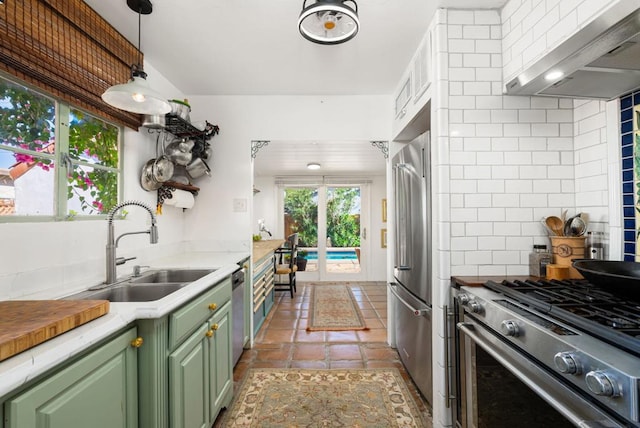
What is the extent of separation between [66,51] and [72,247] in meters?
0.97

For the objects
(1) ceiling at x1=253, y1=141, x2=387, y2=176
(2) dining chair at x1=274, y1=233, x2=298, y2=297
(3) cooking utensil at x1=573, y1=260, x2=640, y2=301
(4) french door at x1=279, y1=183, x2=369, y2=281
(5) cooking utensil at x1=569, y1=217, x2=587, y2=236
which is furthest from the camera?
(4) french door at x1=279, y1=183, x2=369, y2=281

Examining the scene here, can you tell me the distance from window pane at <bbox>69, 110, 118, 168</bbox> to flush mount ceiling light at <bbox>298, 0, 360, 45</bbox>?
1346mm

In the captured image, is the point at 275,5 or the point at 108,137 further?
the point at 108,137

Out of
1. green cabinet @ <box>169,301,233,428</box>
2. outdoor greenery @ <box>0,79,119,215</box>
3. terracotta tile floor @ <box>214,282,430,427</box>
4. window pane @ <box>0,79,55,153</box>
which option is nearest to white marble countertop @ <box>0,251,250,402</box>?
green cabinet @ <box>169,301,233,428</box>

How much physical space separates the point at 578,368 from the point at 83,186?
2.31m

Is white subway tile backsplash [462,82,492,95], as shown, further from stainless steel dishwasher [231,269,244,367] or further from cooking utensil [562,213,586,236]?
stainless steel dishwasher [231,269,244,367]

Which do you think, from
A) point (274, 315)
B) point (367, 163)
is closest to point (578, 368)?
point (274, 315)

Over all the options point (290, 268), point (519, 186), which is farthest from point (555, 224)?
point (290, 268)

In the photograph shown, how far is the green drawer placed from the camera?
4.12 feet

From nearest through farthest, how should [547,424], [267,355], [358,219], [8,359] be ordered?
[8,359]
[547,424]
[267,355]
[358,219]

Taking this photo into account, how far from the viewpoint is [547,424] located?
0.91 m

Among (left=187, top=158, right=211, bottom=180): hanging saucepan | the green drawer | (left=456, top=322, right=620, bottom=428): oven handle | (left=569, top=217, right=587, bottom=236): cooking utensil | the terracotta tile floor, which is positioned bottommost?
the terracotta tile floor

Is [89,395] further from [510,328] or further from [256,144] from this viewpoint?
[256,144]

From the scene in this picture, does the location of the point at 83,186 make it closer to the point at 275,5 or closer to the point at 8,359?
the point at 8,359
